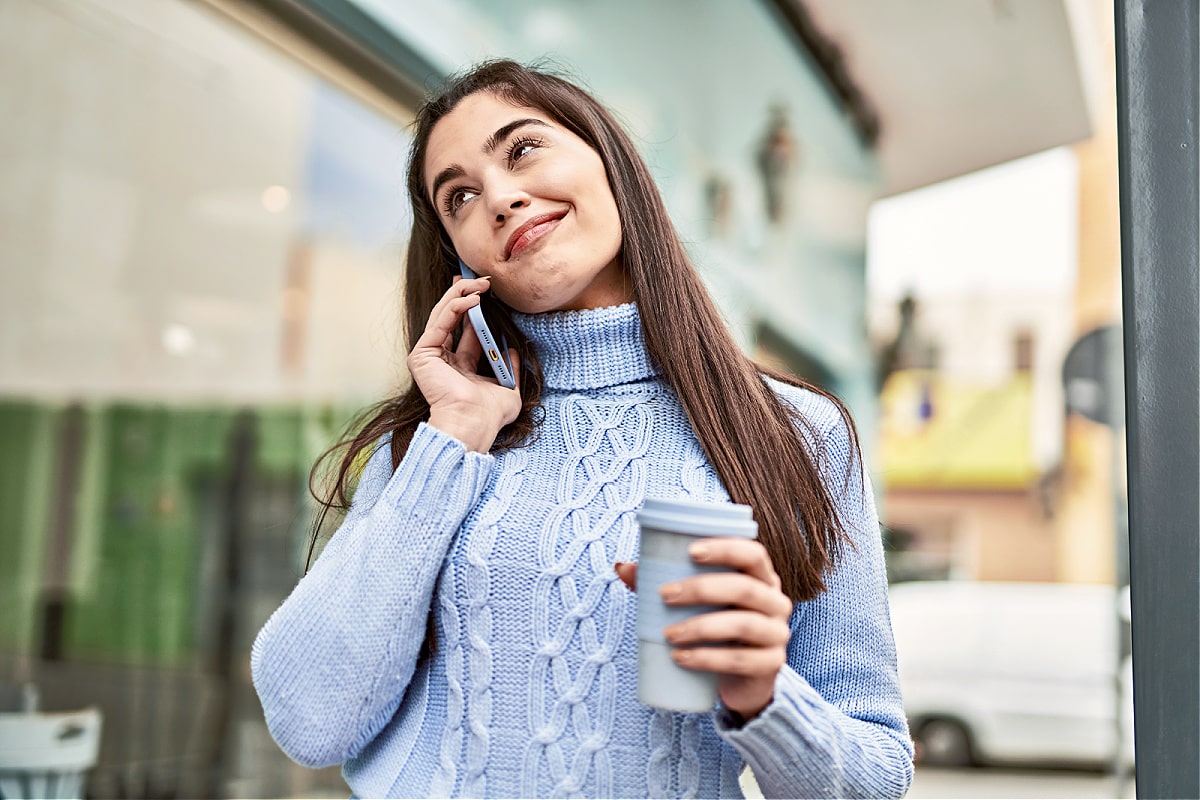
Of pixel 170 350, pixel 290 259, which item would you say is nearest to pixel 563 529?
pixel 170 350

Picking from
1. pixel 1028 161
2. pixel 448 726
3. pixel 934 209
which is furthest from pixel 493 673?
pixel 934 209

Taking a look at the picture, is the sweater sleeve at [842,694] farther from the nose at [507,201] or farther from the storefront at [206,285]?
the storefront at [206,285]

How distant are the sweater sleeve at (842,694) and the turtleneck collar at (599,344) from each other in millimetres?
266

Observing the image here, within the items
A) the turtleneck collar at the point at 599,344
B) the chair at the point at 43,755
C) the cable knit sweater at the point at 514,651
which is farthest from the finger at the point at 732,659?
the chair at the point at 43,755

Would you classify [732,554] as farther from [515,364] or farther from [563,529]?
[515,364]

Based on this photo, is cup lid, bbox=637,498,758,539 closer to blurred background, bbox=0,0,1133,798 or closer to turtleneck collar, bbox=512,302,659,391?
turtleneck collar, bbox=512,302,659,391

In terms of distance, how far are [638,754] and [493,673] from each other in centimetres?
18

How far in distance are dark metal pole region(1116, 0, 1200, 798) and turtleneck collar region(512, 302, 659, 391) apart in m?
0.56

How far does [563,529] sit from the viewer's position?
1.25 meters

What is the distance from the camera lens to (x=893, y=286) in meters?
8.63

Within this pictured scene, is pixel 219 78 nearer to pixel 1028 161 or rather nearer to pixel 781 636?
pixel 781 636

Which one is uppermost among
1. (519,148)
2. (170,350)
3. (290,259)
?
(290,259)

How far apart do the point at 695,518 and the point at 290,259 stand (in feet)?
16.1

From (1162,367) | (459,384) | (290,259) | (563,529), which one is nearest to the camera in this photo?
(1162,367)
